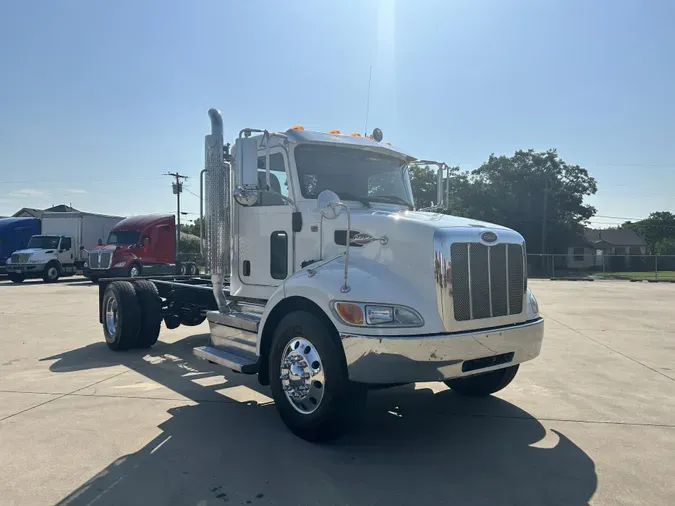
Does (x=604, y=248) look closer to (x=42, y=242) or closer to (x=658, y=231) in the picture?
(x=658, y=231)

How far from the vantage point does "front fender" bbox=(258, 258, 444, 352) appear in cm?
396

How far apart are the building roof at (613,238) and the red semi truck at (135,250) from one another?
5484 cm

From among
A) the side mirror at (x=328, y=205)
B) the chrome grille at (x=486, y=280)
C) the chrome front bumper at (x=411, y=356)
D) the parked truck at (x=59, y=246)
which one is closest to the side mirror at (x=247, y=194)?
the side mirror at (x=328, y=205)

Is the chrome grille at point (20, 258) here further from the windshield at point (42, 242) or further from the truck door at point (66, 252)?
the truck door at point (66, 252)

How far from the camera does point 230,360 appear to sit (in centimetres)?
499

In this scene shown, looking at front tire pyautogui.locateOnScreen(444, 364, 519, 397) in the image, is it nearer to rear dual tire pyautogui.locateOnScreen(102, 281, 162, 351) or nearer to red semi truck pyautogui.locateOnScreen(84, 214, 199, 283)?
rear dual tire pyautogui.locateOnScreen(102, 281, 162, 351)

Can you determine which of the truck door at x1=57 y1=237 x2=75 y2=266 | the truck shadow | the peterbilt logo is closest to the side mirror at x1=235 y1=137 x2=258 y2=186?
the peterbilt logo

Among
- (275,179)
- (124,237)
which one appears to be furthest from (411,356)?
(124,237)

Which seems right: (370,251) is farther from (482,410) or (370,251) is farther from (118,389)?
(118,389)

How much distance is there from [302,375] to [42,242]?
84.2 feet

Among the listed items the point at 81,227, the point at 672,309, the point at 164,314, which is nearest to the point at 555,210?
the point at 672,309

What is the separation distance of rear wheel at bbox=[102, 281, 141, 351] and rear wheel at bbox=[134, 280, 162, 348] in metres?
0.07

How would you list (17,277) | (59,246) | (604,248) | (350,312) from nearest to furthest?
1. (350,312)
2. (17,277)
3. (59,246)
4. (604,248)

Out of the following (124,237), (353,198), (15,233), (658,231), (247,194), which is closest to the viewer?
(247,194)
